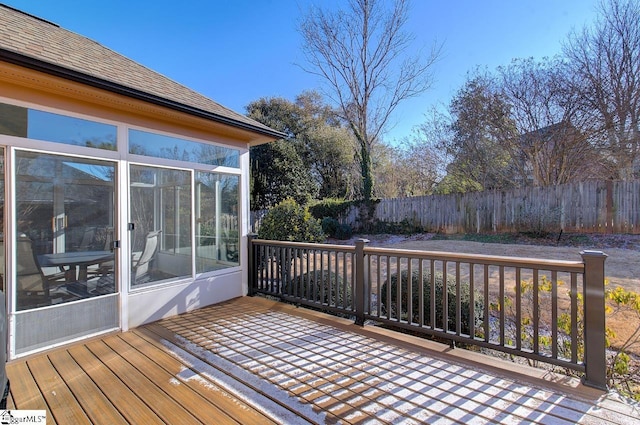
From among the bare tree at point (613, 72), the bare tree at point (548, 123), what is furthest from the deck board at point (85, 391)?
the bare tree at point (613, 72)

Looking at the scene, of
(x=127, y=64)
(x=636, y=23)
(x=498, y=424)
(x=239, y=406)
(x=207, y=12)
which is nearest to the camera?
(x=498, y=424)

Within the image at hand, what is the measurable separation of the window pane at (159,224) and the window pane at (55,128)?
1.37 feet

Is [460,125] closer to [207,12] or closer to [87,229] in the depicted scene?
[207,12]

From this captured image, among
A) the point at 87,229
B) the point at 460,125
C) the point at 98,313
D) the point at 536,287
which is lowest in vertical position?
the point at 98,313

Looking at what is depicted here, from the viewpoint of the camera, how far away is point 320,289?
3828mm

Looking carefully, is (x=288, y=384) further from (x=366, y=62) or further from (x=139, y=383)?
(x=366, y=62)

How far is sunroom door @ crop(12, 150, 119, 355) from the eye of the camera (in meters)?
2.71

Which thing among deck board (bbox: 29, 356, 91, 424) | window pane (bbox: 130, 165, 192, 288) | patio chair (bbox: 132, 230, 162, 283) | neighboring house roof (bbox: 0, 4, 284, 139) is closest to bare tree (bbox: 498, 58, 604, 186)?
neighboring house roof (bbox: 0, 4, 284, 139)

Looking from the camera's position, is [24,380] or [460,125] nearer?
[24,380]

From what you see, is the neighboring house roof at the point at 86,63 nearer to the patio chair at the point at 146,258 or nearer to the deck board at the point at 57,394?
the patio chair at the point at 146,258

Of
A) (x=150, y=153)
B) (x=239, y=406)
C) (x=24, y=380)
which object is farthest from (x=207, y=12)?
(x=239, y=406)

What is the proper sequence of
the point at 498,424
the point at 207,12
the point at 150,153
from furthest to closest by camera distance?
the point at 207,12 < the point at 150,153 < the point at 498,424

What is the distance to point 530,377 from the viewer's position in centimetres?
227

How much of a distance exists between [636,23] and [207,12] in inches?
428
